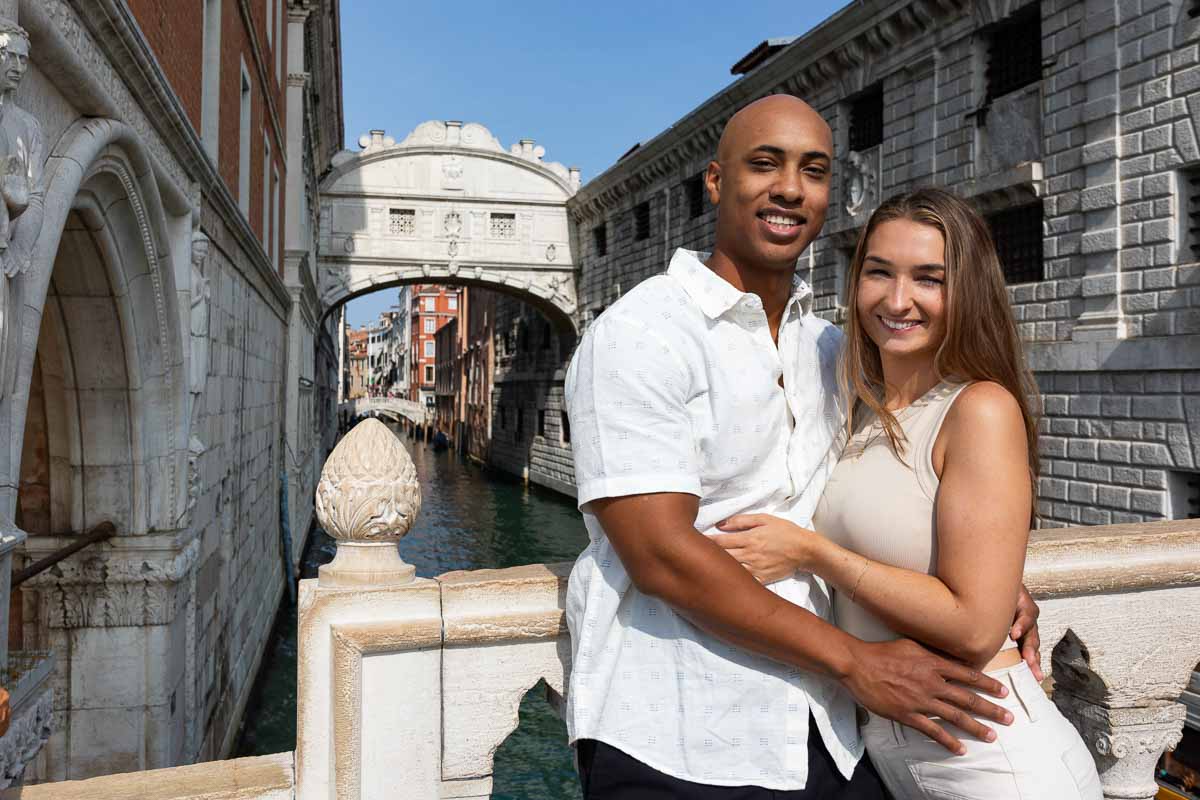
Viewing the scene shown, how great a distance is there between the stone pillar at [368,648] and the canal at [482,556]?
14.9 feet

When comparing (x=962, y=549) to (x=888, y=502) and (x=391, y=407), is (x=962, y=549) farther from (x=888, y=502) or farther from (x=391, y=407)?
(x=391, y=407)

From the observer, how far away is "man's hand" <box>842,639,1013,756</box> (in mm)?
1285

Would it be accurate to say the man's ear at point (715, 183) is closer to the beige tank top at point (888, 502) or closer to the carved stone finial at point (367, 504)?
the beige tank top at point (888, 502)

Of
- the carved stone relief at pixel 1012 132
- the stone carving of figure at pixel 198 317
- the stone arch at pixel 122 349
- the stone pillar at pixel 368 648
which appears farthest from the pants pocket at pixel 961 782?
the carved stone relief at pixel 1012 132

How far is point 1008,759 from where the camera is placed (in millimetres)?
1344

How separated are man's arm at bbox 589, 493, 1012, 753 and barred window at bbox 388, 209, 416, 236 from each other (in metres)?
21.0

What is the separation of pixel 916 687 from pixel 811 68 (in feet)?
41.1

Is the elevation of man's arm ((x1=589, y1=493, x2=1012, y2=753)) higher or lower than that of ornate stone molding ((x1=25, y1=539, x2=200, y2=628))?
higher

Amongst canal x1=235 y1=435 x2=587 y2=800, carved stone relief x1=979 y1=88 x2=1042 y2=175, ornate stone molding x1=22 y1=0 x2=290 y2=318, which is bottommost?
canal x1=235 y1=435 x2=587 y2=800

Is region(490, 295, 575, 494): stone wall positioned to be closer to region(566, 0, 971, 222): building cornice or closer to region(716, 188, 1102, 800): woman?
region(566, 0, 971, 222): building cornice

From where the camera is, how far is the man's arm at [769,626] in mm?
1196

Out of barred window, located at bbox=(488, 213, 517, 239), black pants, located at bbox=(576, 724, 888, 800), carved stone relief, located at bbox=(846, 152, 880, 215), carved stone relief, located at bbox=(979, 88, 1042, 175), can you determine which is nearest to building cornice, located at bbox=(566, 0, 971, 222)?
carved stone relief, located at bbox=(846, 152, 880, 215)

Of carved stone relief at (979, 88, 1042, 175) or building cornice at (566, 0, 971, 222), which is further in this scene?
building cornice at (566, 0, 971, 222)

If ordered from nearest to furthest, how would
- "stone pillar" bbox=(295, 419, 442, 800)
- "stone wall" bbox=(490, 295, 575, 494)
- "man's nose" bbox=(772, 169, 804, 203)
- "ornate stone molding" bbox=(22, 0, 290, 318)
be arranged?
"man's nose" bbox=(772, 169, 804, 203) < "stone pillar" bbox=(295, 419, 442, 800) < "ornate stone molding" bbox=(22, 0, 290, 318) < "stone wall" bbox=(490, 295, 575, 494)
